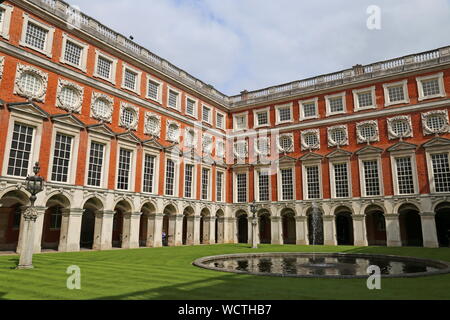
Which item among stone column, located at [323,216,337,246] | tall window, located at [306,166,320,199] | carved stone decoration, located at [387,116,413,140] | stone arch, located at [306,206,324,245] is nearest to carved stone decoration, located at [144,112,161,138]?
tall window, located at [306,166,320,199]

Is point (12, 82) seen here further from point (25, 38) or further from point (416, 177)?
point (416, 177)

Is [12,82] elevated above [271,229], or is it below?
above

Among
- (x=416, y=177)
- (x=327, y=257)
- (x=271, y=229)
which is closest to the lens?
(x=327, y=257)

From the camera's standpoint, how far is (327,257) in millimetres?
21844

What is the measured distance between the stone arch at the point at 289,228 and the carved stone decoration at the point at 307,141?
25.5ft

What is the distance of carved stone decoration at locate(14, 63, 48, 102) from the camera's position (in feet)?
74.6

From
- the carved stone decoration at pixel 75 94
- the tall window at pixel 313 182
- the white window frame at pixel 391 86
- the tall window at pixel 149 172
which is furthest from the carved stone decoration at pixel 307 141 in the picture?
the carved stone decoration at pixel 75 94

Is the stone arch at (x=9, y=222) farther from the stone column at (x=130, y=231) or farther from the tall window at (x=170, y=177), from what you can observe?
the tall window at (x=170, y=177)

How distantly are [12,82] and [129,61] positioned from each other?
10863 millimetres

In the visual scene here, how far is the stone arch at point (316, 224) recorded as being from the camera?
1398 inches

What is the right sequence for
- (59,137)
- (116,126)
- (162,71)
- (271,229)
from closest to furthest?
(59,137)
(116,126)
(162,71)
(271,229)

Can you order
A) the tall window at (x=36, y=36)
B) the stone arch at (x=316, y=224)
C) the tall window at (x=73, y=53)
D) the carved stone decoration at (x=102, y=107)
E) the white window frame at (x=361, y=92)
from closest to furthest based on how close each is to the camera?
the tall window at (x=36, y=36) < the tall window at (x=73, y=53) < the carved stone decoration at (x=102, y=107) < the white window frame at (x=361, y=92) < the stone arch at (x=316, y=224)

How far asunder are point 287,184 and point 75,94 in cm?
2335
